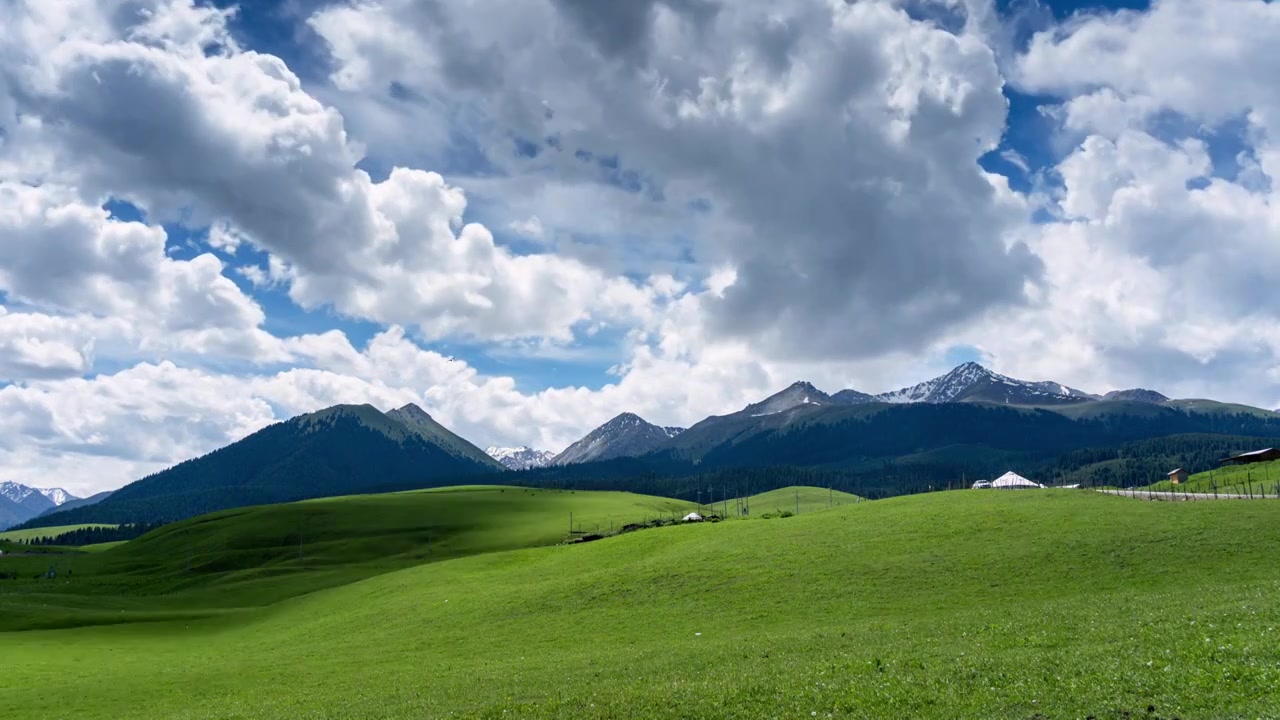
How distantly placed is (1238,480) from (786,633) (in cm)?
18021

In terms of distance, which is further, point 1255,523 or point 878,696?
point 1255,523

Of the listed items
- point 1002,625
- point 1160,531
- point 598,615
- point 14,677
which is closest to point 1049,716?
point 1002,625

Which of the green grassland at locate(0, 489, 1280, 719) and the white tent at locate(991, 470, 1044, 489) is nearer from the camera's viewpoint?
the green grassland at locate(0, 489, 1280, 719)

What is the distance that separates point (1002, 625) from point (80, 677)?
56.5 meters

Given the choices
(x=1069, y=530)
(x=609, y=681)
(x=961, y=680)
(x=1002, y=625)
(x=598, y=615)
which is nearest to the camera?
(x=961, y=680)

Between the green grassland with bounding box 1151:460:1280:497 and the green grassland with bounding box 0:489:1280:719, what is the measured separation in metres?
99.2

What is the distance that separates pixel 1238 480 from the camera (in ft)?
563

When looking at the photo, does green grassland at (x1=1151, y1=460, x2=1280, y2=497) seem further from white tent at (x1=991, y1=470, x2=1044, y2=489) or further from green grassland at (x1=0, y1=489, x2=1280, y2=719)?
green grassland at (x1=0, y1=489, x2=1280, y2=719)

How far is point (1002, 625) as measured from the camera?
121 ft

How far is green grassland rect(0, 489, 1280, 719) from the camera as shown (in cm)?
2545

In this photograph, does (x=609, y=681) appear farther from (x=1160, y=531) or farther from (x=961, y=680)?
(x=1160, y=531)

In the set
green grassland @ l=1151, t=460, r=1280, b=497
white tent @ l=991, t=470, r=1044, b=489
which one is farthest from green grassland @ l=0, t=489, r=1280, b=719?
green grassland @ l=1151, t=460, r=1280, b=497

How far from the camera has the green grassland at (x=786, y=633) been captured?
83.5 ft

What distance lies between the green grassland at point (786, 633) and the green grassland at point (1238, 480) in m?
99.2
